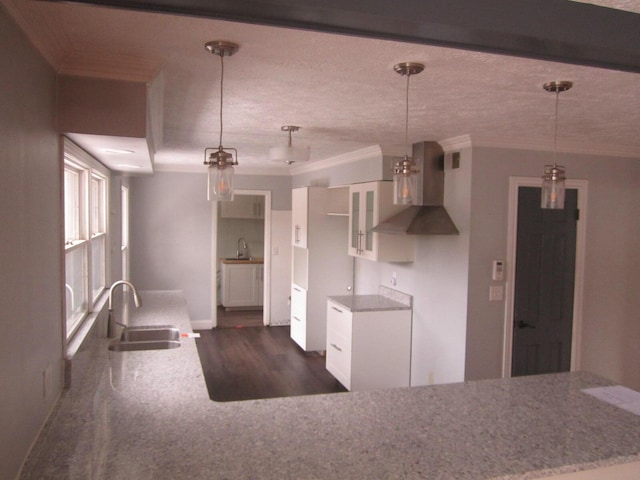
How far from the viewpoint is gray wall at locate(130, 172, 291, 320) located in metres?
6.80

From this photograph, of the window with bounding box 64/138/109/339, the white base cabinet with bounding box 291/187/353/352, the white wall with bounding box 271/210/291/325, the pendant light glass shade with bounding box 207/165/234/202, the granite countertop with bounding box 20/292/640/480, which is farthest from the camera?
the white wall with bounding box 271/210/291/325

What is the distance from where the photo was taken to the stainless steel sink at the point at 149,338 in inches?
136

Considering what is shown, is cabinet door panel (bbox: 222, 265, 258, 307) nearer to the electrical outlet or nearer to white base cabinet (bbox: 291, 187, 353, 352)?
white base cabinet (bbox: 291, 187, 353, 352)

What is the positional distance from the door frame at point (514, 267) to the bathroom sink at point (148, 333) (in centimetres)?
258

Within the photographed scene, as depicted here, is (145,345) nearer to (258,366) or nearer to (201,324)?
(258,366)

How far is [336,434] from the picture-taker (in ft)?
5.55

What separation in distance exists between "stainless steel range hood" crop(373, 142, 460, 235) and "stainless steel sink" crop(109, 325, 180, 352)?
1912 mm

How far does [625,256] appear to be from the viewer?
14.1 feet

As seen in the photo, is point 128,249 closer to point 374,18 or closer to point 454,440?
point 454,440

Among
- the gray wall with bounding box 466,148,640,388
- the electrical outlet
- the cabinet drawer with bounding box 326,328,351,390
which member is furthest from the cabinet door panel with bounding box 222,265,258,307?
the electrical outlet

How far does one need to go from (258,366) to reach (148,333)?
83.1 inches

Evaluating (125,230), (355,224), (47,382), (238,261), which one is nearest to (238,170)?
(238,261)

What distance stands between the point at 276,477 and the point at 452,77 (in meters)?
1.73

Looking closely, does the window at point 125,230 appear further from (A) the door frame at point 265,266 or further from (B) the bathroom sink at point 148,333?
(B) the bathroom sink at point 148,333
